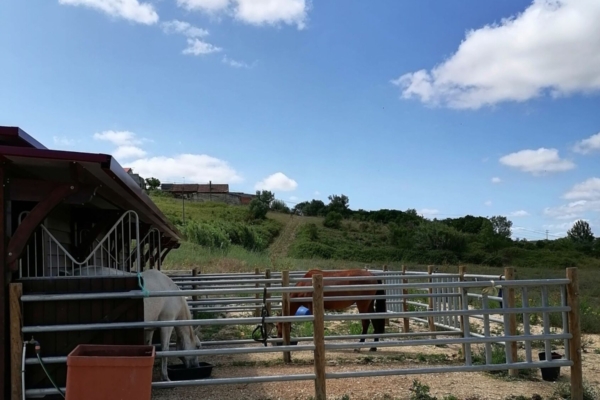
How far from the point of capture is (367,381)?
613cm

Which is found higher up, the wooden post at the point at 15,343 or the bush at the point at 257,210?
the bush at the point at 257,210

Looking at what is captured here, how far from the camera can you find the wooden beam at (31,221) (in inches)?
178

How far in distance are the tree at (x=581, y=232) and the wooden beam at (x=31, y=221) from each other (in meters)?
62.3

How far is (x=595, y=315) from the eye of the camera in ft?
38.1

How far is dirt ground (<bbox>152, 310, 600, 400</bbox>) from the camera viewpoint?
5.62m

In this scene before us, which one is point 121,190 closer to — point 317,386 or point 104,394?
point 104,394

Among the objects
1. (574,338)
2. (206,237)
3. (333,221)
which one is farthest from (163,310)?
(333,221)

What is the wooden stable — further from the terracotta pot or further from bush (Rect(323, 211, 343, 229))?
bush (Rect(323, 211, 343, 229))

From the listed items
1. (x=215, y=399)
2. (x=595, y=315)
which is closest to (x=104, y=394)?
(x=215, y=399)

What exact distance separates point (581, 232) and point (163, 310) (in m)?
64.5

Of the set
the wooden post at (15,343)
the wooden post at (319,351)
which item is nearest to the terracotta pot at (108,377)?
the wooden post at (15,343)

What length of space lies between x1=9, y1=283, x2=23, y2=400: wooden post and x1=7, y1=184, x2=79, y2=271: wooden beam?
26cm

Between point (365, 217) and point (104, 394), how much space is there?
213 ft

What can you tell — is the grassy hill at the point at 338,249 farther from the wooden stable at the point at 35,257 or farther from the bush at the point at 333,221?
the wooden stable at the point at 35,257
